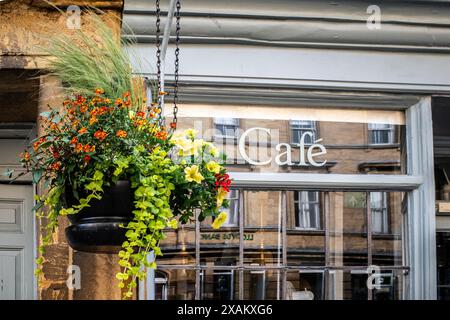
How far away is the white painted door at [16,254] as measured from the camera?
6613 millimetres

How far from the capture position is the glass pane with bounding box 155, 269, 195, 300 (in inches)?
236

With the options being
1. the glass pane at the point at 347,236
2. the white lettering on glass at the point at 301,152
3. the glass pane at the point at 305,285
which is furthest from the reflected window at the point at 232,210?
the glass pane at the point at 347,236

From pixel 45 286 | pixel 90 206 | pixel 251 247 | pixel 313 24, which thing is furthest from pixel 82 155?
pixel 313 24

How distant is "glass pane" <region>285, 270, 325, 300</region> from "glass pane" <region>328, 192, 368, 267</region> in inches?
5.2

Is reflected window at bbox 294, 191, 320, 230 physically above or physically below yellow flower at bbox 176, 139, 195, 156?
below

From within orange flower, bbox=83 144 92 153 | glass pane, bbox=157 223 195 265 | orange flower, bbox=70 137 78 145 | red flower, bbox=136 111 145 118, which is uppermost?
red flower, bbox=136 111 145 118

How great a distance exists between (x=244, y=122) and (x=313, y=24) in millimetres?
715

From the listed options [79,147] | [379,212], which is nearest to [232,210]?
[379,212]

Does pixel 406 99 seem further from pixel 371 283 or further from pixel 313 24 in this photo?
pixel 371 283

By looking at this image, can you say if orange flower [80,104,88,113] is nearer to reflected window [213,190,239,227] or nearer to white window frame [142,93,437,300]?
reflected window [213,190,239,227]

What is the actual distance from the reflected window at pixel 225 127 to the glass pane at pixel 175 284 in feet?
2.70

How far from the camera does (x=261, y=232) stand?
20.0ft

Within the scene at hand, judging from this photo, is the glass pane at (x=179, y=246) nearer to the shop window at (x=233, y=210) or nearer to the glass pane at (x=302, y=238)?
the shop window at (x=233, y=210)

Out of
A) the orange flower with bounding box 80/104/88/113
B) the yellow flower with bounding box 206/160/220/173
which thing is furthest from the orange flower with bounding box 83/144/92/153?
the yellow flower with bounding box 206/160/220/173
